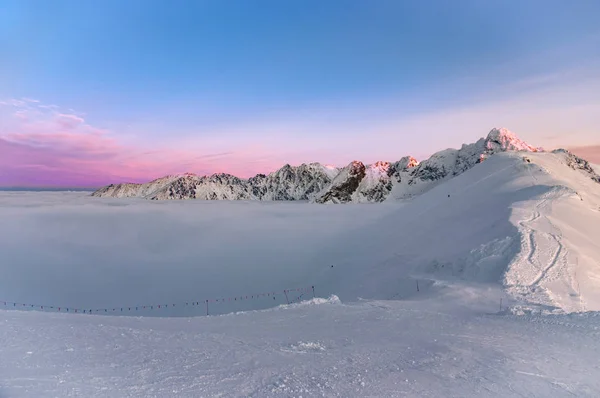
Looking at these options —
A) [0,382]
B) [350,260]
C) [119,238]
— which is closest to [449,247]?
[350,260]

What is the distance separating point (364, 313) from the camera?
15.1 metres

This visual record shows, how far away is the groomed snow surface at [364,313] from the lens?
788 centimetres

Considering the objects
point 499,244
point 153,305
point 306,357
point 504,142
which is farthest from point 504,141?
point 306,357

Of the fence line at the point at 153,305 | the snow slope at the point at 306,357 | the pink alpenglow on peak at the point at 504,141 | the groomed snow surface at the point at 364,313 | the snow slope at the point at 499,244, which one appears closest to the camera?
the snow slope at the point at 306,357

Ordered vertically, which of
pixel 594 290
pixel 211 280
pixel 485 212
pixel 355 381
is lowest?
pixel 211 280

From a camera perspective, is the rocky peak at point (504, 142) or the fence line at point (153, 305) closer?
the fence line at point (153, 305)

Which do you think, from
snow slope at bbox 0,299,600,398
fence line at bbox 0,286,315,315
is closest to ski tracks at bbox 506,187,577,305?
snow slope at bbox 0,299,600,398

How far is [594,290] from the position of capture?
749 inches

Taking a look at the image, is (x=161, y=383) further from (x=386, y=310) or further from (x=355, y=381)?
(x=386, y=310)

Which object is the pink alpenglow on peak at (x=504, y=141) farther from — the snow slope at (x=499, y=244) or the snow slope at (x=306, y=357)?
the snow slope at (x=306, y=357)

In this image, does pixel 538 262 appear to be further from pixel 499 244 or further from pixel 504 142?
pixel 504 142

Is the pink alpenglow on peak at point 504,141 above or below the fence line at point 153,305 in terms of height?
above

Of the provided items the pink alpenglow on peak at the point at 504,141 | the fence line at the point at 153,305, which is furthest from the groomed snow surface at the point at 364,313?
the pink alpenglow on peak at the point at 504,141

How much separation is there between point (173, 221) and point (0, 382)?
83.5 metres
